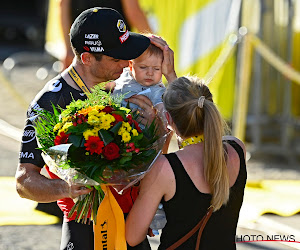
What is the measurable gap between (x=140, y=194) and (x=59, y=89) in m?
0.72

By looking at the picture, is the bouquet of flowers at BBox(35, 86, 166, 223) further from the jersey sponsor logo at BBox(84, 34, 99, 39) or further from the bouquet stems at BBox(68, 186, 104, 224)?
the jersey sponsor logo at BBox(84, 34, 99, 39)

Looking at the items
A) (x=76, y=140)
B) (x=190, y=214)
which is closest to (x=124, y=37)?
(x=76, y=140)

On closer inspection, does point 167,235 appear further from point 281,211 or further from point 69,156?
point 281,211

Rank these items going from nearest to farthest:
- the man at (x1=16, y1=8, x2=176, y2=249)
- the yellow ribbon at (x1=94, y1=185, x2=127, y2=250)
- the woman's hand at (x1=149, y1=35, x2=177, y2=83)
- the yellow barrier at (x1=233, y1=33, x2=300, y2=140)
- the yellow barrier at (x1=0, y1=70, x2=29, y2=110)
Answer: the yellow ribbon at (x1=94, y1=185, x2=127, y2=250)
the man at (x1=16, y1=8, x2=176, y2=249)
the woman's hand at (x1=149, y1=35, x2=177, y2=83)
the yellow barrier at (x1=233, y1=33, x2=300, y2=140)
the yellow barrier at (x1=0, y1=70, x2=29, y2=110)

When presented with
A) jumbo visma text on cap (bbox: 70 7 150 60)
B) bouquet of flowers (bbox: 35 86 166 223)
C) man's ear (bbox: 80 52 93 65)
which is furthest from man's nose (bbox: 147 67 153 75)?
bouquet of flowers (bbox: 35 86 166 223)

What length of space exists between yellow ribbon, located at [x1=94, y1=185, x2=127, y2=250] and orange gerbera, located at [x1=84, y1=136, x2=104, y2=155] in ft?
0.80

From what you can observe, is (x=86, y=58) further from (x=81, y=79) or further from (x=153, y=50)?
(x=153, y=50)

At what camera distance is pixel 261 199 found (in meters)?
6.81

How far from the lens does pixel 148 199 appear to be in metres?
3.16

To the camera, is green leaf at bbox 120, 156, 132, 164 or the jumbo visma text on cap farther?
the jumbo visma text on cap

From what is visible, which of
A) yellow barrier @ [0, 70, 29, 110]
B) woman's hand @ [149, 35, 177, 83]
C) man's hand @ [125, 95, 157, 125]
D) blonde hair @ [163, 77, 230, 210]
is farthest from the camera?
yellow barrier @ [0, 70, 29, 110]

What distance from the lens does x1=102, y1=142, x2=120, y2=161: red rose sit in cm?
306

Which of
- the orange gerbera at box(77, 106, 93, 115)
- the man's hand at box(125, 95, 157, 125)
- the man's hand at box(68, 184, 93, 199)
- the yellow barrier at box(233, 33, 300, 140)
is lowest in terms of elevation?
the man's hand at box(68, 184, 93, 199)

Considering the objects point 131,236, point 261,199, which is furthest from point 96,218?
point 261,199
